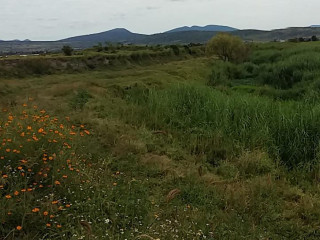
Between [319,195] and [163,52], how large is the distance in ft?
154

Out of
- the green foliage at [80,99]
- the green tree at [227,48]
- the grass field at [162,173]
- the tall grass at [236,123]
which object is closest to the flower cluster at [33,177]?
the grass field at [162,173]

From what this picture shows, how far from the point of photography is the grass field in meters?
4.06

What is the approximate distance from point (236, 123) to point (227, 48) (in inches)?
1356

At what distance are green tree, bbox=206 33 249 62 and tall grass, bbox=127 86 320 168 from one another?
30720 mm

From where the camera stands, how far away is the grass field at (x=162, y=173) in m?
4.06

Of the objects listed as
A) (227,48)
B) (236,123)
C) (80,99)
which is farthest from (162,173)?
(227,48)

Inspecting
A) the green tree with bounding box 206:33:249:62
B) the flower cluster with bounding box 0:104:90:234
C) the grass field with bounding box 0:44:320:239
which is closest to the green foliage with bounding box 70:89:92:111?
the grass field with bounding box 0:44:320:239

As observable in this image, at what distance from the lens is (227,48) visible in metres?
42.8

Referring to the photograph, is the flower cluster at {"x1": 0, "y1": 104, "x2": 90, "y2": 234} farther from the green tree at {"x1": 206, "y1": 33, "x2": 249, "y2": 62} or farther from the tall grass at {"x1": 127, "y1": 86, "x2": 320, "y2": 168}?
the green tree at {"x1": 206, "y1": 33, "x2": 249, "y2": 62}

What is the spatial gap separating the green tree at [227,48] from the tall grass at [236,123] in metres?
30.7

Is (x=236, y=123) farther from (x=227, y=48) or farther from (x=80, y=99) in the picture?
(x=227, y=48)

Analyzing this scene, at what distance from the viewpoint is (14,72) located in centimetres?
2936

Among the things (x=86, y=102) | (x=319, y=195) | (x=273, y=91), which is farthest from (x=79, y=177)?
(x=273, y=91)

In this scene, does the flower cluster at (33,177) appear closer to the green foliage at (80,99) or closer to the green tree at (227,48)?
the green foliage at (80,99)
